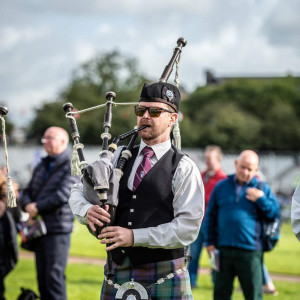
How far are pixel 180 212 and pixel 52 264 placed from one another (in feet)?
9.08

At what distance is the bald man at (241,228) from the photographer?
5.54 meters

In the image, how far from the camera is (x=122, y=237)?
321 cm

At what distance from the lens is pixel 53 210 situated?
19.3 feet

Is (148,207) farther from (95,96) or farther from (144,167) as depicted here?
(95,96)

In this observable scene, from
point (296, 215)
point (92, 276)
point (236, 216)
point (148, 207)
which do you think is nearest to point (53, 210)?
point (236, 216)

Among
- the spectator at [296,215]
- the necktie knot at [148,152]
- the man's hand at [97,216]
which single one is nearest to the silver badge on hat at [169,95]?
the necktie knot at [148,152]

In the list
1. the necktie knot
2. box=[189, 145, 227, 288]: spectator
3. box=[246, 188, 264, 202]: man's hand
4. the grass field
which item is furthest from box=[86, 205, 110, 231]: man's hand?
box=[189, 145, 227, 288]: spectator

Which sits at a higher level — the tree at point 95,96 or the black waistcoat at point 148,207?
the tree at point 95,96

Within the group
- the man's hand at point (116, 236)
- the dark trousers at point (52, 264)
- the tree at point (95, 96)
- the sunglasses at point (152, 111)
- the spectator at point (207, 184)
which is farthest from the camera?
the tree at point (95, 96)

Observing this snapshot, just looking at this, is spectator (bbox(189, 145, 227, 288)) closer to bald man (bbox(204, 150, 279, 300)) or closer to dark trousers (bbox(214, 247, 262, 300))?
bald man (bbox(204, 150, 279, 300))

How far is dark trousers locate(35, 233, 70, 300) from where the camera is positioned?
5691 mm

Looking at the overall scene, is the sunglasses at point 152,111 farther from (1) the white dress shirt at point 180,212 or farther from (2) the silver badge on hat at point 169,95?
(1) the white dress shirt at point 180,212

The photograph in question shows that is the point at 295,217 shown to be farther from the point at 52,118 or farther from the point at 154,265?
the point at 52,118

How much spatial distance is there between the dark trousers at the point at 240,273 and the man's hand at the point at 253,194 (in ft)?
1.73
